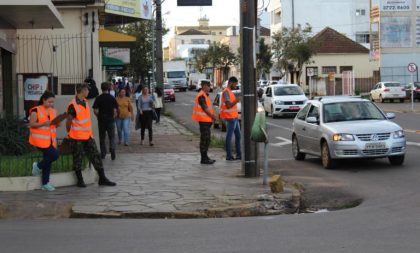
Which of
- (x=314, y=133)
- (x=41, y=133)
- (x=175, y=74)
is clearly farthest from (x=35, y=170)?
(x=175, y=74)

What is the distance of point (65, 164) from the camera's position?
38.3ft

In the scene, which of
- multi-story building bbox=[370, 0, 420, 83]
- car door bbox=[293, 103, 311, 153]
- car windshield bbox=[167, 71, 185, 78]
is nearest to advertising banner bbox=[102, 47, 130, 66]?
car door bbox=[293, 103, 311, 153]

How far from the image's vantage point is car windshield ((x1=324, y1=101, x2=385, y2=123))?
14180mm

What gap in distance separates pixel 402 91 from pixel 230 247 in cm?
4183

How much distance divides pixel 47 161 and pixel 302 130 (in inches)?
275

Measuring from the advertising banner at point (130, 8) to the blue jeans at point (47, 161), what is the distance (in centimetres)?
1413

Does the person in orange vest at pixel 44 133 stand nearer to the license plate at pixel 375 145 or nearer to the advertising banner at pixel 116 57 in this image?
the license plate at pixel 375 145

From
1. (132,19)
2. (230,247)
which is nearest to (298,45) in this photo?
(132,19)

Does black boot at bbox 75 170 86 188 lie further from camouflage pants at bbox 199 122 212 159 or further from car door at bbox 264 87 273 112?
car door at bbox 264 87 273 112

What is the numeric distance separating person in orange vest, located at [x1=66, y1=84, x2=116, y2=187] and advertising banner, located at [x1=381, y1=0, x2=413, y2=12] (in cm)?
5168

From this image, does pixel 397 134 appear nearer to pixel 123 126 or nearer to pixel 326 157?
pixel 326 157

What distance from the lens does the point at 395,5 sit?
2298 inches

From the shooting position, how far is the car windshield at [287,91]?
3216 centimetres

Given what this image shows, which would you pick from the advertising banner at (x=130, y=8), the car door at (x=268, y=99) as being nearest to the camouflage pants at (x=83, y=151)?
the advertising banner at (x=130, y=8)
